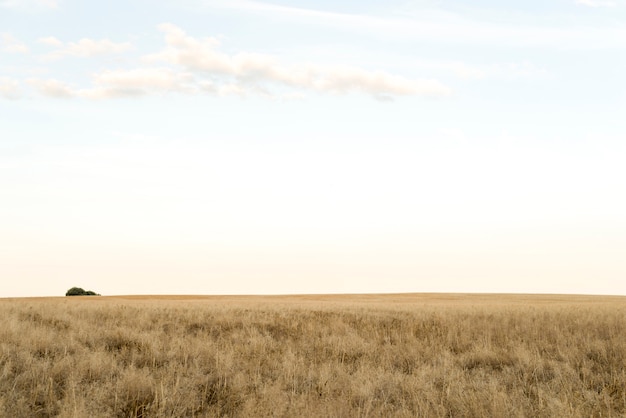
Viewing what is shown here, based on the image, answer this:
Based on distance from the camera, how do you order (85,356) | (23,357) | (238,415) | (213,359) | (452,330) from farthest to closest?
(452,330), (213,359), (85,356), (23,357), (238,415)

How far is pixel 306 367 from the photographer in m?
10.3

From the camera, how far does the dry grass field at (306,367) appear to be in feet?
25.0

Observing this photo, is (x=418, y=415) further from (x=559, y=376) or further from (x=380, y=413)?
(x=559, y=376)

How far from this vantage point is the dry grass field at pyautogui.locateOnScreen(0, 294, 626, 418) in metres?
7.62

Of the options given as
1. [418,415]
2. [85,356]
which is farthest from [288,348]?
[418,415]

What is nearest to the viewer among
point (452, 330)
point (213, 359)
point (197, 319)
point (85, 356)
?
point (85, 356)

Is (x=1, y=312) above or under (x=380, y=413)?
above

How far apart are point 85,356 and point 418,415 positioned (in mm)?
5981

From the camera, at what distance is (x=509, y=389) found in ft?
30.6

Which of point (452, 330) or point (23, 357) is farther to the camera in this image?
point (452, 330)

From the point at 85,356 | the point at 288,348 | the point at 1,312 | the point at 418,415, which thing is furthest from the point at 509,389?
the point at 1,312

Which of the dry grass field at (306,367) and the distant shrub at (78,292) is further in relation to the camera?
the distant shrub at (78,292)

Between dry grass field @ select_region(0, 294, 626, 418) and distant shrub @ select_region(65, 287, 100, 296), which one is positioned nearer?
dry grass field @ select_region(0, 294, 626, 418)

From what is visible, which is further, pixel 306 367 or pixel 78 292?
pixel 78 292
